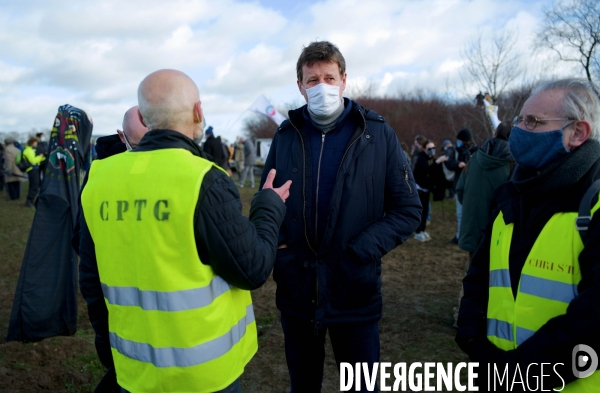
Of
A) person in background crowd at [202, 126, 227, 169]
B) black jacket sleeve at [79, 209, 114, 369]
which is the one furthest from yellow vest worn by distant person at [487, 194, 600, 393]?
person in background crowd at [202, 126, 227, 169]

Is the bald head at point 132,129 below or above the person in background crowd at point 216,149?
below

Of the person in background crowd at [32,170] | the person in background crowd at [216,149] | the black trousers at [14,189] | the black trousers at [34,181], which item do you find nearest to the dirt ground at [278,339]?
the person in background crowd at [32,170]

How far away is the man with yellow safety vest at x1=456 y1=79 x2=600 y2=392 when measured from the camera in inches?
61.6

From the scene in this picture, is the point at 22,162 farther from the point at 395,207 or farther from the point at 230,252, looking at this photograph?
the point at 230,252

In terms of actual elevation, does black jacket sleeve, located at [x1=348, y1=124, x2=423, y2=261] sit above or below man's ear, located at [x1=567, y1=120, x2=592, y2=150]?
below

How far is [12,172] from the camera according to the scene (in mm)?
14109

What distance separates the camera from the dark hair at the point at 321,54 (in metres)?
2.57

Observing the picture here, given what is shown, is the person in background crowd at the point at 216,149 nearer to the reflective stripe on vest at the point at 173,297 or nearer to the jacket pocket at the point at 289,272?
the jacket pocket at the point at 289,272

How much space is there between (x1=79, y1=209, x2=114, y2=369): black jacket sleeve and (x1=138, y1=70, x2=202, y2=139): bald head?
0.61 meters

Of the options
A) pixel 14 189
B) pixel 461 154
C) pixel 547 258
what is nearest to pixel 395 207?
pixel 547 258

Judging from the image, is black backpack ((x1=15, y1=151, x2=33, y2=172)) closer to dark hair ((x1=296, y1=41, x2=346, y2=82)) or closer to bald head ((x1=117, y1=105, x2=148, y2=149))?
bald head ((x1=117, y1=105, x2=148, y2=149))

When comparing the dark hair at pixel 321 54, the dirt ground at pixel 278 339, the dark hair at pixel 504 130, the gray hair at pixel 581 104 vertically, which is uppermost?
the dark hair at pixel 321 54

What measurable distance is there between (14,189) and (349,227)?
15.3 meters

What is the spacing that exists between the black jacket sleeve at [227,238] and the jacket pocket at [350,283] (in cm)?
68
